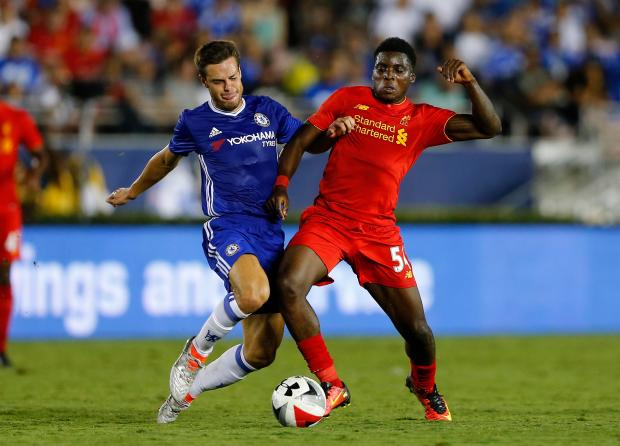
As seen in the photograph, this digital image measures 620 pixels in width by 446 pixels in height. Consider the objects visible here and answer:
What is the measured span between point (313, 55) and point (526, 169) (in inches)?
146

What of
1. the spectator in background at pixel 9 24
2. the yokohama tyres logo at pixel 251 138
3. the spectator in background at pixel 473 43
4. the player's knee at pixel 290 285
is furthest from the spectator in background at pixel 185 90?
the player's knee at pixel 290 285

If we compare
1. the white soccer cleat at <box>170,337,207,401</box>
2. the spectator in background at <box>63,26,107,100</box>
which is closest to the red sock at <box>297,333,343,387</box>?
the white soccer cleat at <box>170,337,207,401</box>

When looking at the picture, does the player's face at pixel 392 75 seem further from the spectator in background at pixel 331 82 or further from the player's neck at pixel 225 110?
the spectator in background at pixel 331 82

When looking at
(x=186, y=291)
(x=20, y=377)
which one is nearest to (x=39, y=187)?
(x=186, y=291)

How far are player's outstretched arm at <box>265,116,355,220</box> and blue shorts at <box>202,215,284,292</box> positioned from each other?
0.54ft

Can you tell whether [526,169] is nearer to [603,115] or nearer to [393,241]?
[603,115]

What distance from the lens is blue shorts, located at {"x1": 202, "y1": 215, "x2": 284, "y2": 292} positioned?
771cm

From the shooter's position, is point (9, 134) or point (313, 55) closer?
point (9, 134)

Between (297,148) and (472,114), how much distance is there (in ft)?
3.68

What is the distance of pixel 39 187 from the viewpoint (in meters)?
16.0

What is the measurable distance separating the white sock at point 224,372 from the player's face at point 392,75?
1.88 m

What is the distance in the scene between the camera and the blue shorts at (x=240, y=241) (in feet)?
25.3

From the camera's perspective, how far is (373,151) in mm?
7988

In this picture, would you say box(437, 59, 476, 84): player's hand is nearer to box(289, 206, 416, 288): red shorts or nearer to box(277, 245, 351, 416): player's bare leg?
box(289, 206, 416, 288): red shorts
